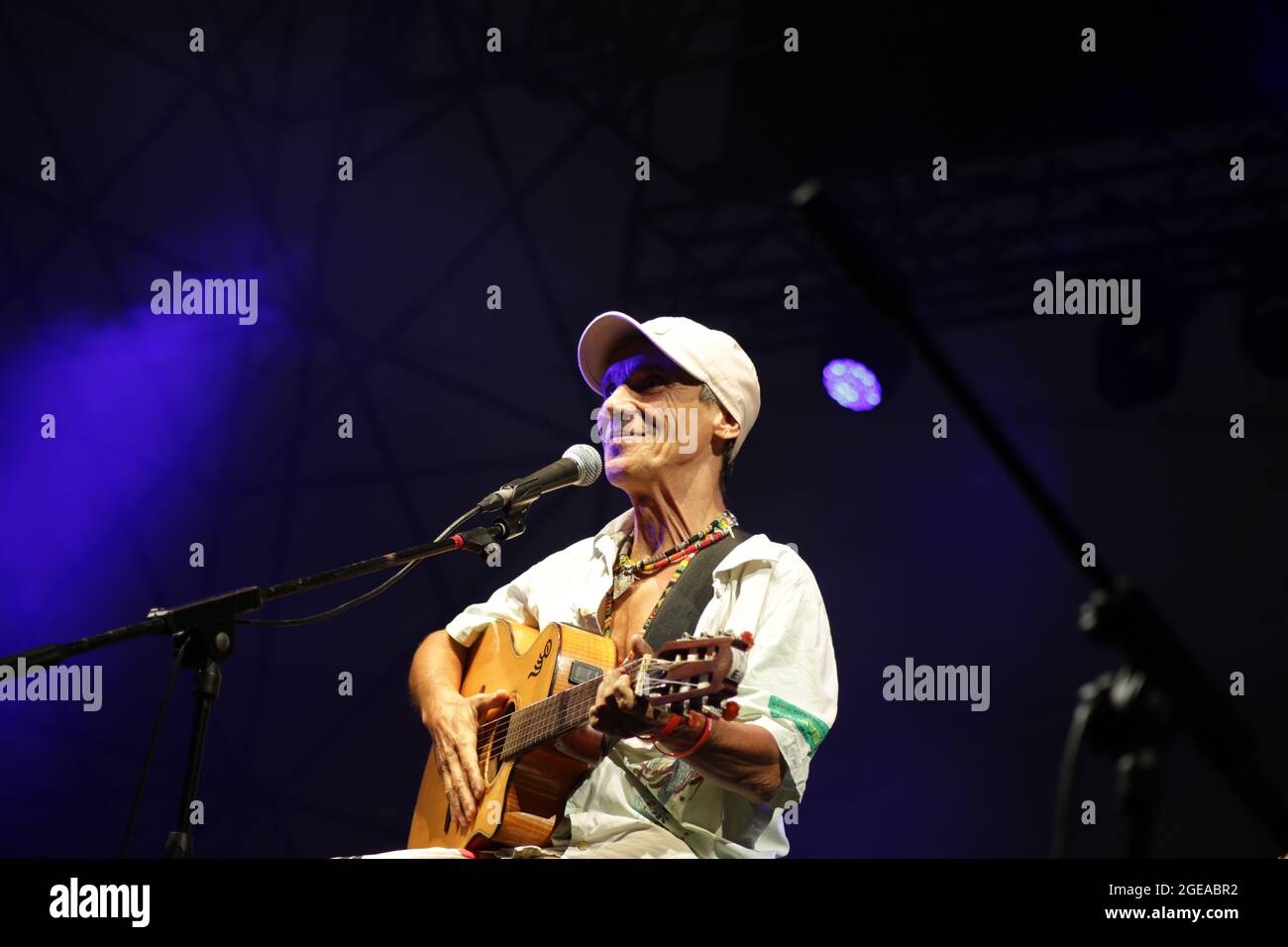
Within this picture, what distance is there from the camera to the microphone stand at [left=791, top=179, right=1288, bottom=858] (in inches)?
60.3

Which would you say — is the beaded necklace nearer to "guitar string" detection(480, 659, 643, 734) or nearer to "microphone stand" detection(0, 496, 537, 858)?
"guitar string" detection(480, 659, 643, 734)

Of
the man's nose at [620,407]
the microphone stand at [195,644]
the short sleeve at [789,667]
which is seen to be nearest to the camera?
the microphone stand at [195,644]

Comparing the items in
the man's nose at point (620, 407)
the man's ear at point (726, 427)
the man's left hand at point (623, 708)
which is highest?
the man's nose at point (620, 407)

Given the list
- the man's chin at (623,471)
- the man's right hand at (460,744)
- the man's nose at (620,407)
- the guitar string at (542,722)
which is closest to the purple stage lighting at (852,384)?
the man's nose at (620,407)

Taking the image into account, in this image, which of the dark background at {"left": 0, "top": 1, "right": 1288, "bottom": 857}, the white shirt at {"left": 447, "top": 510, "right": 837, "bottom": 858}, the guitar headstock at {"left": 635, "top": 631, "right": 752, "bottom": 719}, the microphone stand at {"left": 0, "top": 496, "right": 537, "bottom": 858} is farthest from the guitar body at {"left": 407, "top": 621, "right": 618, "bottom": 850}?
the dark background at {"left": 0, "top": 1, "right": 1288, "bottom": 857}

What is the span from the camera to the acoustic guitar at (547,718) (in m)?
2.60

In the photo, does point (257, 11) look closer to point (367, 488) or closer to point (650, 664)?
point (367, 488)

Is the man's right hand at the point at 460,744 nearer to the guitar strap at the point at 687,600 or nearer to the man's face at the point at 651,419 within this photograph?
the guitar strap at the point at 687,600

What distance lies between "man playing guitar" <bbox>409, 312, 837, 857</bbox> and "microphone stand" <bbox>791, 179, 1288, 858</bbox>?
3.83 feet

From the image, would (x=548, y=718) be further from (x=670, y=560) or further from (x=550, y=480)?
(x=550, y=480)

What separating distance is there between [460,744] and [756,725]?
804 mm

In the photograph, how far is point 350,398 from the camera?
212 inches

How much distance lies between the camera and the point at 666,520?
362cm

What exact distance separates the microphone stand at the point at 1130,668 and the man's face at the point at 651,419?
2.00 metres
